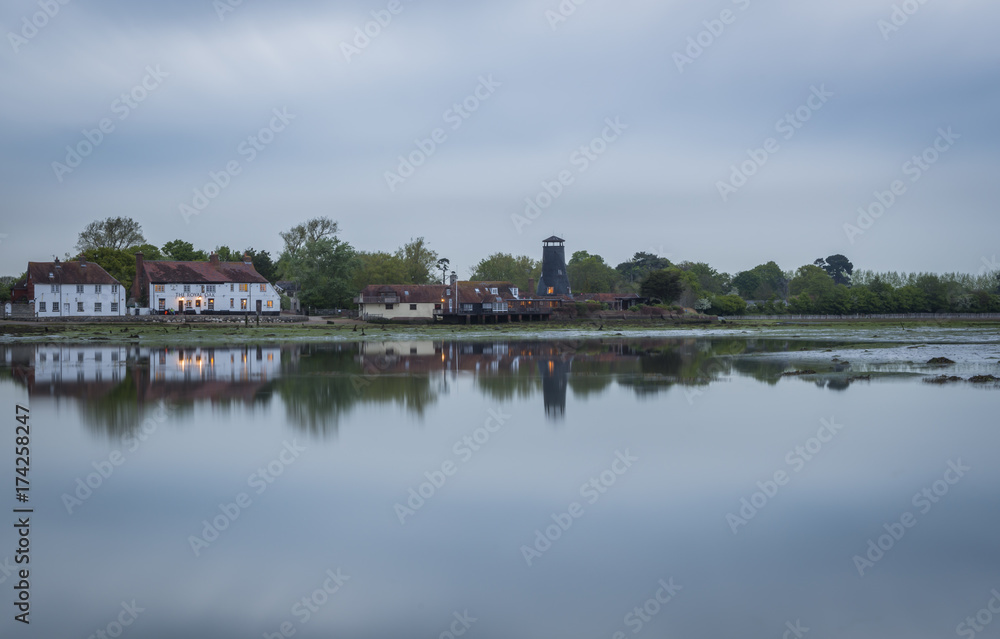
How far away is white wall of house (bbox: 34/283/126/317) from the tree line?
429 inches

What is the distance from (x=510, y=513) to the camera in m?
12.7

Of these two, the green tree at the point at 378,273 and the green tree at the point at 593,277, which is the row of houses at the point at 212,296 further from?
the green tree at the point at 593,277

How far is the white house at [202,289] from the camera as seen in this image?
82.8 meters

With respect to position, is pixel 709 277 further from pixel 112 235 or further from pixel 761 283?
pixel 112 235

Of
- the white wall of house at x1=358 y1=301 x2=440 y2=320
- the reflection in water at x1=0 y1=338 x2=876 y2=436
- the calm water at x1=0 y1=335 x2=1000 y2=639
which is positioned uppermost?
the white wall of house at x1=358 y1=301 x2=440 y2=320

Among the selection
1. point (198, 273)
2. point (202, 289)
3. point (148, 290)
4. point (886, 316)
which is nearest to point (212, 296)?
point (202, 289)

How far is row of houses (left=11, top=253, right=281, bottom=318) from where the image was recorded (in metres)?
77.7

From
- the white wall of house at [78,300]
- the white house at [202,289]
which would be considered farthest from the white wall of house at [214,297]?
the white wall of house at [78,300]

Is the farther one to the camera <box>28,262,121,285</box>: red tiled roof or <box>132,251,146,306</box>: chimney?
<box>132,251,146,306</box>: chimney

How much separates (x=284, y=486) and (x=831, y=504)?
29.0ft

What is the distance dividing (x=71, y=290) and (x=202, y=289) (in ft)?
38.5

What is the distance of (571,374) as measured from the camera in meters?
33.0

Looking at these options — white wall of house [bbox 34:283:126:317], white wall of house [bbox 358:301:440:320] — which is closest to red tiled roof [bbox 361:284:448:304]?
white wall of house [bbox 358:301:440:320]

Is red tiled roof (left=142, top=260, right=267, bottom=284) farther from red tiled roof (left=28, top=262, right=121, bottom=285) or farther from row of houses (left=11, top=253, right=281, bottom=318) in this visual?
red tiled roof (left=28, top=262, right=121, bottom=285)
